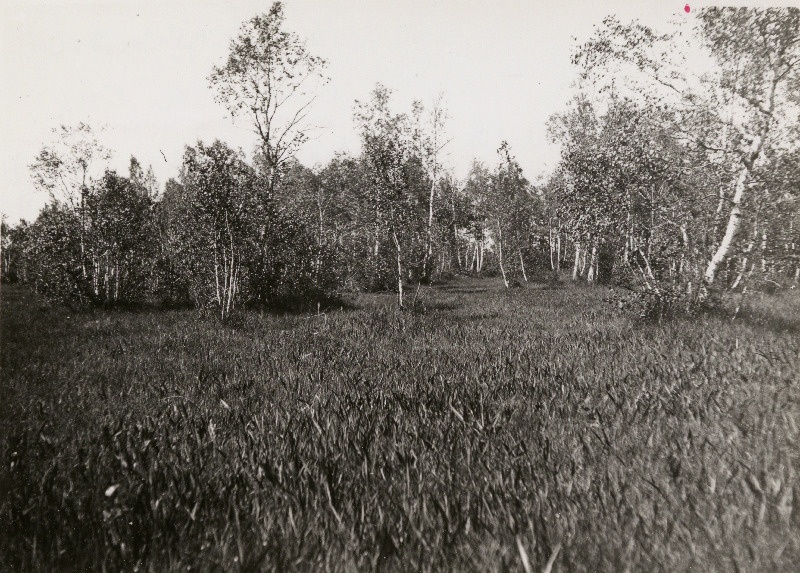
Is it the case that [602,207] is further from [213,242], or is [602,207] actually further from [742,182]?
[213,242]

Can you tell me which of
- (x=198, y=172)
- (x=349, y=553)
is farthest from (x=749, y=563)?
(x=198, y=172)

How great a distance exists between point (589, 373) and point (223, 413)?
140 inches

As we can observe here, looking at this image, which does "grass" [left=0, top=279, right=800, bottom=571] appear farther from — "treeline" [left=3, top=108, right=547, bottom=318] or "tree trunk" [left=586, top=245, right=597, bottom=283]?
"tree trunk" [left=586, top=245, right=597, bottom=283]

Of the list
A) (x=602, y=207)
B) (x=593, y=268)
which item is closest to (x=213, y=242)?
(x=602, y=207)

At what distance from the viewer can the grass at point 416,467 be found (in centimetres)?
167

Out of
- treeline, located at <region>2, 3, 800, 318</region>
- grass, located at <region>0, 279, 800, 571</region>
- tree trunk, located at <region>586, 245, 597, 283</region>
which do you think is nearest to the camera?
grass, located at <region>0, 279, 800, 571</region>

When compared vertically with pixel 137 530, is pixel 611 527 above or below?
above

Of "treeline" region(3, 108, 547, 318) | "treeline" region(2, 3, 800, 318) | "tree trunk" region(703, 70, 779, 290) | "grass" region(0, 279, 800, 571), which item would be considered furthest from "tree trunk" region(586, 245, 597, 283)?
"grass" region(0, 279, 800, 571)

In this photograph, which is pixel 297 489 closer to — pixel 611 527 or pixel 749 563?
pixel 611 527

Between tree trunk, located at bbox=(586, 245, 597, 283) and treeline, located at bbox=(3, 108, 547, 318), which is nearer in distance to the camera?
treeline, located at bbox=(3, 108, 547, 318)

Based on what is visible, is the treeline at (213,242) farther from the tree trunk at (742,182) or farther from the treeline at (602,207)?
the tree trunk at (742,182)

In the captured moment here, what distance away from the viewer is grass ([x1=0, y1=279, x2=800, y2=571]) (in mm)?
1671

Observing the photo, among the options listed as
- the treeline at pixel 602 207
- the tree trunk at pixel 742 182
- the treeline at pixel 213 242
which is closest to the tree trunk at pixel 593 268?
the treeline at pixel 602 207

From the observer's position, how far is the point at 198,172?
10.5 m
